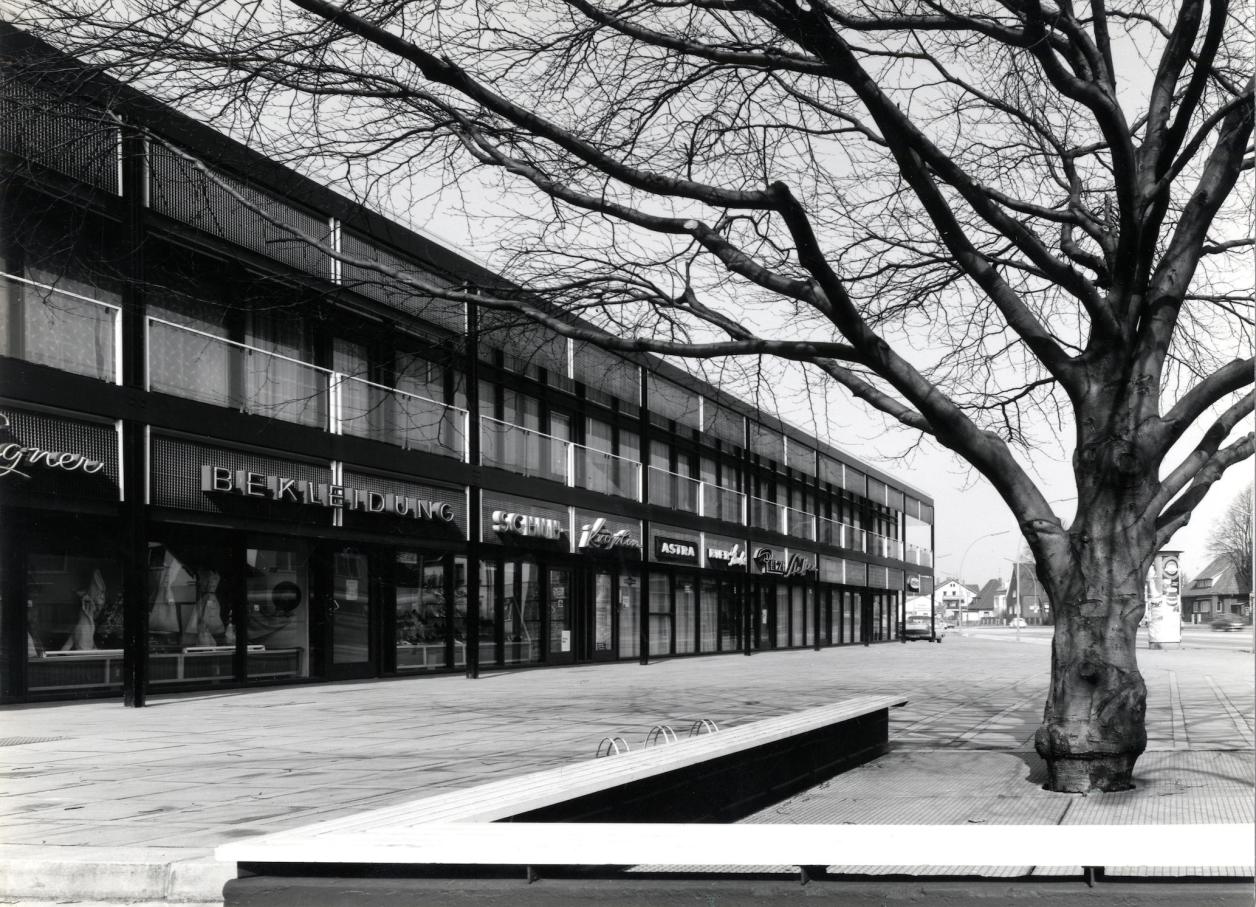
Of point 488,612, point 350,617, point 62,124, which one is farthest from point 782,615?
point 62,124

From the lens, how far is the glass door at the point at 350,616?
20.2 metres

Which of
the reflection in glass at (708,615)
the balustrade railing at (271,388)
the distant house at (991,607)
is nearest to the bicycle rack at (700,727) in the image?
the balustrade railing at (271,388)

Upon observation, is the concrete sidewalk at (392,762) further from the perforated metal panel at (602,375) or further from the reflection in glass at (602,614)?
the perforated metal panel at (602,375)

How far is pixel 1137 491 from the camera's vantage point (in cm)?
835

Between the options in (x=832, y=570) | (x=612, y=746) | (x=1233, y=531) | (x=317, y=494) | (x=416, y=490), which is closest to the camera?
(x=612, y=746)

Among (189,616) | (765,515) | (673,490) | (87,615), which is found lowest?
(189,616)

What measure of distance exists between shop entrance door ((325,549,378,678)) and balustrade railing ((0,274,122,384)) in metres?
5.94

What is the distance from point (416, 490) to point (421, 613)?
2344 millimetres

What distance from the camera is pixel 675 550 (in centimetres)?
3250

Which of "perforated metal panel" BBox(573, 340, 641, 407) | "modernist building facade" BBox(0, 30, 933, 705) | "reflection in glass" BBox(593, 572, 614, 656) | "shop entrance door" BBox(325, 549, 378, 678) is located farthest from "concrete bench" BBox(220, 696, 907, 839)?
"reflection in glass" BBox(593, 572, 614, 656)

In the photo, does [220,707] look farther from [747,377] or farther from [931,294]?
[931,294]

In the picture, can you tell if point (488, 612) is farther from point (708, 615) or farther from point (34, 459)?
point (708, 615)

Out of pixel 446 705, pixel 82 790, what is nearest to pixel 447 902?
pixel 82 790

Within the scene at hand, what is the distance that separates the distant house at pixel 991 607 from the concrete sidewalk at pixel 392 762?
473ft
